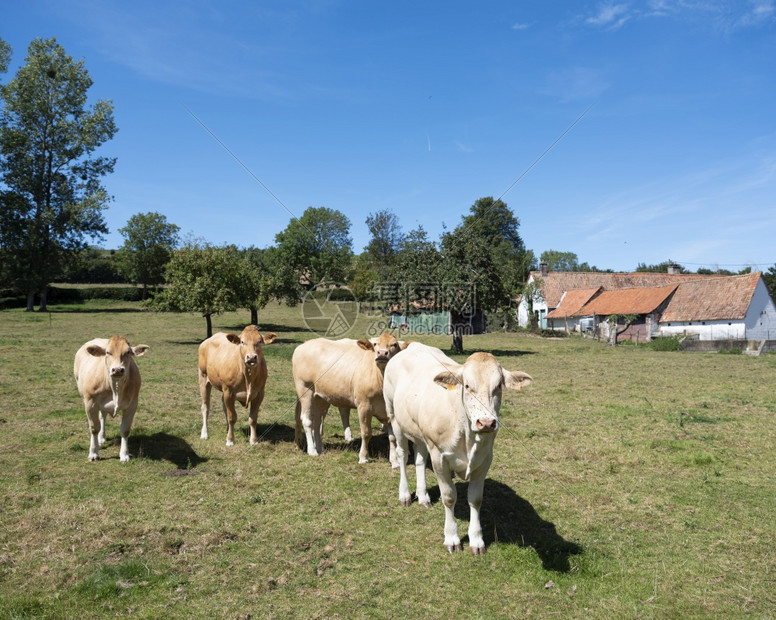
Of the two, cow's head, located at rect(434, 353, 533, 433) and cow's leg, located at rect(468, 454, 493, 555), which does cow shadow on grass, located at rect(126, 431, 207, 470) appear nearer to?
cow's leg, located at rect(468, 454, 493, 555)

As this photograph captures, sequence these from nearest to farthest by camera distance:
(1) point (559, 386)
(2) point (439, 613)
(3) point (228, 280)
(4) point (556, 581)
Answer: (2) point (439, 613)
(4) point (556, 581)
(1) point (559, 386)
(3) point (228, 280)

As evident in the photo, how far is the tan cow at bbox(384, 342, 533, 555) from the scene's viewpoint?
5.34 metres

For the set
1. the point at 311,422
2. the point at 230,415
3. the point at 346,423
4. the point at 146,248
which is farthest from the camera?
the point at 146,248

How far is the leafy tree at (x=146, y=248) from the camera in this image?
216 ft

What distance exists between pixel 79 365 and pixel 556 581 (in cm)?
937

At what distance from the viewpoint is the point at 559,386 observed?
671 inches

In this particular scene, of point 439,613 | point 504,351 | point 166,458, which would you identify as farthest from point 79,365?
point 504,351

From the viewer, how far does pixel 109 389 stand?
9031 millimetres

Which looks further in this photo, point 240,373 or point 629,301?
point 629,301

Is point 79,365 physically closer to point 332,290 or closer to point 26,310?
point 26,310

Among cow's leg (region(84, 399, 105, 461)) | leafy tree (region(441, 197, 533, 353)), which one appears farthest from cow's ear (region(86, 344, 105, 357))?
leafy tree (region(441, 197, 533, 353))

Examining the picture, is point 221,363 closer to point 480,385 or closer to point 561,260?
point 480,385

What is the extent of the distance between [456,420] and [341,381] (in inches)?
167

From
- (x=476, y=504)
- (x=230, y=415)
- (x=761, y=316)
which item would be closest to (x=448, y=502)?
(x=476, y=504)
